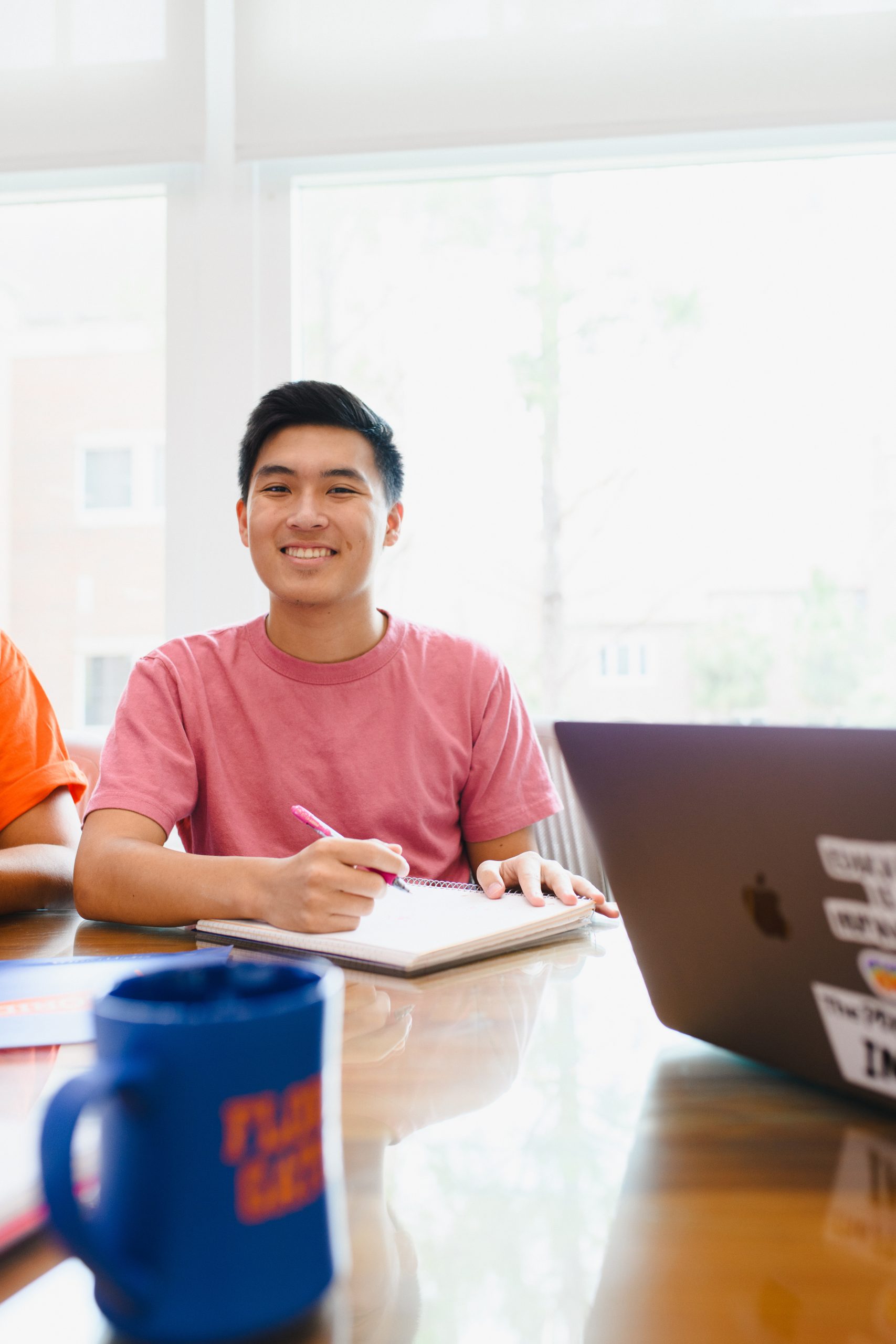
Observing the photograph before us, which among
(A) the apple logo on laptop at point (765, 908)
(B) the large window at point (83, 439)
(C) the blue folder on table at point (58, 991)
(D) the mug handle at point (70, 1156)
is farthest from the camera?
(B) the large window at point (83, 439)

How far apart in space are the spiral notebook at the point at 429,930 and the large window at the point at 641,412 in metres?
1.57

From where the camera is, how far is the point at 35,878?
1.22 m

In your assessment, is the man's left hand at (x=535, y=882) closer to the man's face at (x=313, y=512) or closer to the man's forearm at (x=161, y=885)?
the man's forearm at (x=161, y=885)

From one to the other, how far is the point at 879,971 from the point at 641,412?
2.26 meters

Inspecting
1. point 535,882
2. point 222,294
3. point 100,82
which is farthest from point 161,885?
point 100,82

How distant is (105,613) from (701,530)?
4.91 feet

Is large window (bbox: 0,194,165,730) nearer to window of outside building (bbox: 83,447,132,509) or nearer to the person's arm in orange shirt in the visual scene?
window of outside building (bbox: 83,447,132,509)

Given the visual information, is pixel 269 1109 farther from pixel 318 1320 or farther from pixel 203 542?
pixel 203 542

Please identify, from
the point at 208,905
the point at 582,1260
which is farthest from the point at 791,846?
the point at 208,905

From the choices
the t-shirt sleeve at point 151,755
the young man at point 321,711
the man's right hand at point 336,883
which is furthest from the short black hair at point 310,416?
the man's right hand at point 336,883

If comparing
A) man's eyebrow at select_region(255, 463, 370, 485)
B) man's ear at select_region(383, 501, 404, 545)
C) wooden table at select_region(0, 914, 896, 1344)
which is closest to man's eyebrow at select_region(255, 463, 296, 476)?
man's eyebrow at select_region(255, 463, 370, 485)

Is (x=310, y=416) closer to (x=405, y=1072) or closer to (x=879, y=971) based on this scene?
(x=405, y=1072)

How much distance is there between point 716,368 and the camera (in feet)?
8.46

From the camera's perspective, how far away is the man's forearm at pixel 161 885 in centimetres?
103
